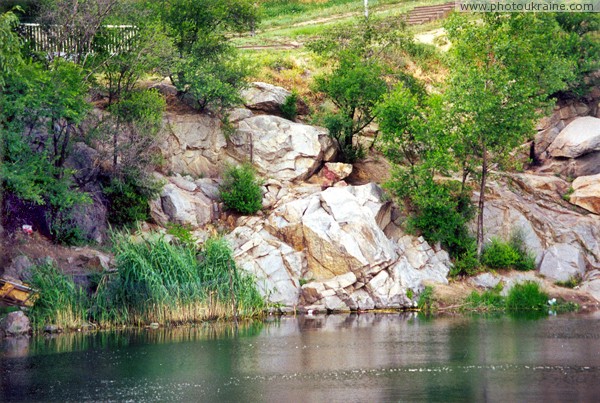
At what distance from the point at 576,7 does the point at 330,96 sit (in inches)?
572

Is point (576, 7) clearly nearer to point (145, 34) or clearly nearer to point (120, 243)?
point (145, 34)

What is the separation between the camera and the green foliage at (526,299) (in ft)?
132

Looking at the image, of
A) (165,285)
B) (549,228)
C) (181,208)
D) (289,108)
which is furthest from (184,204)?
(549,228)

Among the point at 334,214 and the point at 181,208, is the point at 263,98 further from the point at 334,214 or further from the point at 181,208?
the point at 334,214

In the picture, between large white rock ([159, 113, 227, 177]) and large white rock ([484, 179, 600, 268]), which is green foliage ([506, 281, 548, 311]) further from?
large white rock ([159, 113, 227, 177])

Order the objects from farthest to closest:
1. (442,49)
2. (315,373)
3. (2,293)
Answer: (442,49), (2,293), (315,373)

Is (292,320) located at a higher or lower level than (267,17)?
lower

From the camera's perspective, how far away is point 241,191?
42.5 meters

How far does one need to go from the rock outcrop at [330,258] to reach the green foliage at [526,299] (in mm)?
2725

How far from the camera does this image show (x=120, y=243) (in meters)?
34.5

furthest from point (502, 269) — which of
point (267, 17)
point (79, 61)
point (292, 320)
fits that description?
point (267, 17)

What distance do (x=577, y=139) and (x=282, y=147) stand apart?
14750 mm

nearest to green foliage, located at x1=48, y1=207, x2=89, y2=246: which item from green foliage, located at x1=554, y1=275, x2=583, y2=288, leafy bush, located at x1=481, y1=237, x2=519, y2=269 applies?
leafy bush, located at x1=481, y1=237, x2=519, y2=269

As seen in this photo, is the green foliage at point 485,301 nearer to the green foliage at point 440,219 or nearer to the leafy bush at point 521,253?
the leafy bush at point 521,253
